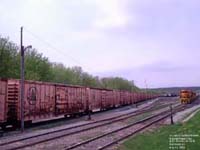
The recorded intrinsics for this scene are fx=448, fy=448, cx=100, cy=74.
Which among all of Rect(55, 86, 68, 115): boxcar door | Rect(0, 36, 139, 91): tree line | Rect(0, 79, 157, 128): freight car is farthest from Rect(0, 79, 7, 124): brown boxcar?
Rect(0, 36, 139, 91): tree line

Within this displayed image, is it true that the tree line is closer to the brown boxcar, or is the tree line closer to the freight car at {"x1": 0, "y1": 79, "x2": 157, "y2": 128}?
the freight car at {"x1": 0, "y1": 79, "x2": 157, "y2": 128}

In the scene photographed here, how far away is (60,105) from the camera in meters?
39.6

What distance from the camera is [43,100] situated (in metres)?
35.1

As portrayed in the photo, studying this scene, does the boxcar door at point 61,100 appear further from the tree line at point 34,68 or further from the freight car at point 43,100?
the tree line at point 34,68

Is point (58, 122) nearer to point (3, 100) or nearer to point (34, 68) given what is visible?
point (3, 100)

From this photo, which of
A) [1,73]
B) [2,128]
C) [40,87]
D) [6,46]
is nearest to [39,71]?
[6,46]

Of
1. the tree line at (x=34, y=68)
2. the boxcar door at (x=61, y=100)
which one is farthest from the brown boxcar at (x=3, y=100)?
the tree line at (x=34, y=68)

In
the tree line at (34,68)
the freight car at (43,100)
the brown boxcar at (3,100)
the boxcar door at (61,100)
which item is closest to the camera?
the brown boxcar at (3,100)

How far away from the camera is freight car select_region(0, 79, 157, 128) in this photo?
29156mm

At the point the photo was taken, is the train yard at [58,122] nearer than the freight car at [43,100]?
Yes

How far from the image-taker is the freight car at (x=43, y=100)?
29156 mm

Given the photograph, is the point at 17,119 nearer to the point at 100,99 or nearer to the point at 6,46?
the point at 100,99

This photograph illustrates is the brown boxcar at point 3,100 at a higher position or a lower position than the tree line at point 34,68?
lower

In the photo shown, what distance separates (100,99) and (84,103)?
9.54 m
